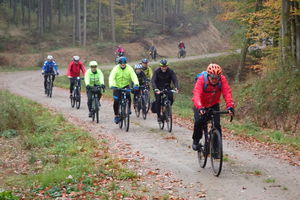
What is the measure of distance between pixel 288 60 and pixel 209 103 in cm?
1312

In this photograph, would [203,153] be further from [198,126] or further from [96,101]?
[96,101]

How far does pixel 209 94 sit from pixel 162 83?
17.5 feet

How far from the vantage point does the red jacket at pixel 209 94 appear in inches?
348

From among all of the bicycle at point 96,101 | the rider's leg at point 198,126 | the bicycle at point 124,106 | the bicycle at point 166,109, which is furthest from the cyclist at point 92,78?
the rider's leg at point 198,126

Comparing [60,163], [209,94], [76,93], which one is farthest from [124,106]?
[76,93]

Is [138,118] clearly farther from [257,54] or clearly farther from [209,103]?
[257,54]

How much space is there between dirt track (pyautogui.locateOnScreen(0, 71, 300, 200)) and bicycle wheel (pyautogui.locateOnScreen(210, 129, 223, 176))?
0.62 ft

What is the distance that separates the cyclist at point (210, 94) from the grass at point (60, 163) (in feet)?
5.90

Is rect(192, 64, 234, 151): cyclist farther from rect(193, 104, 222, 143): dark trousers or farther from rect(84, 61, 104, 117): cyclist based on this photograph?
rect(84, 61, 104, 117): cyclist

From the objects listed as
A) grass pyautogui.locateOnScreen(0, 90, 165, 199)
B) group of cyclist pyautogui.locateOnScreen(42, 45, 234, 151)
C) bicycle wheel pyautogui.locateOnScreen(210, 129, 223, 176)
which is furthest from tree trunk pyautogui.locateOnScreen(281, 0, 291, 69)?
bicycle wheel pyautogui.locateOnScreen(210, 129, 223, 176)

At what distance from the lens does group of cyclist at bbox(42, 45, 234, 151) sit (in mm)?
8914

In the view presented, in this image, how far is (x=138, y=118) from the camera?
18047mm

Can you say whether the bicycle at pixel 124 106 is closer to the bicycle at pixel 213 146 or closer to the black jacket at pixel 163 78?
the black jacket at pixel 163 78

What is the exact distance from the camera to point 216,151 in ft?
28.8
